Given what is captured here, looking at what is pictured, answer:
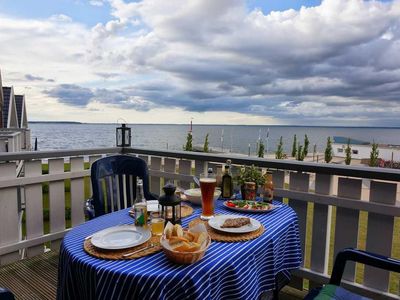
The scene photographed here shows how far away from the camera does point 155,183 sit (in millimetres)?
3342

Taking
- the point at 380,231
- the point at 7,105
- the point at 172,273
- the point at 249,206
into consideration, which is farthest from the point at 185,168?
the point at 7,105

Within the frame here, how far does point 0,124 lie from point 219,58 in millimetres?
10101

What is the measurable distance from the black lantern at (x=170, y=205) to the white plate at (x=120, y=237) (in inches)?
5.0

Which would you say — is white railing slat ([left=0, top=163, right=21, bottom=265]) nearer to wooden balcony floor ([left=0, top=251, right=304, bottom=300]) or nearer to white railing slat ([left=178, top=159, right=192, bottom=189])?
wooden balcony floor ([left=0, top=251, right=304, bottom=300])

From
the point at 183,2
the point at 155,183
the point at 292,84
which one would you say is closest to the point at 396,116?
the point at 292,84

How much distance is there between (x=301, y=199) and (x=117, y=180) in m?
1.51

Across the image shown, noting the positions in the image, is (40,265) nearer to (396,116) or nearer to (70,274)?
(70,274)

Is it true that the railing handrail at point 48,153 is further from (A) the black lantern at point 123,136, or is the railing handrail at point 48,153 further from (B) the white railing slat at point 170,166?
(B) the white railing slat at point 170,166

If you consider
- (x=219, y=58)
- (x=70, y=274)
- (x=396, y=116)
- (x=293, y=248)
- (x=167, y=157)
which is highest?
(x=219, y=58)

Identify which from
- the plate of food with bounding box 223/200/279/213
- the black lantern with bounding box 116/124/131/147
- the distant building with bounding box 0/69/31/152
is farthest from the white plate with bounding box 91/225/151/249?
the distant building with bounding box 0/69/31/152

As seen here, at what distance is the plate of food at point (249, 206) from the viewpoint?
172 cm

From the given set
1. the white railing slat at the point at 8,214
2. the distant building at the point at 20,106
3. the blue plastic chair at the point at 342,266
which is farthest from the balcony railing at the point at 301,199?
the distant building at the point at 20,106

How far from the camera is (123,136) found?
11.9 ft

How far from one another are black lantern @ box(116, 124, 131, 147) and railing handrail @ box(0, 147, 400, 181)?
0.10 meters
